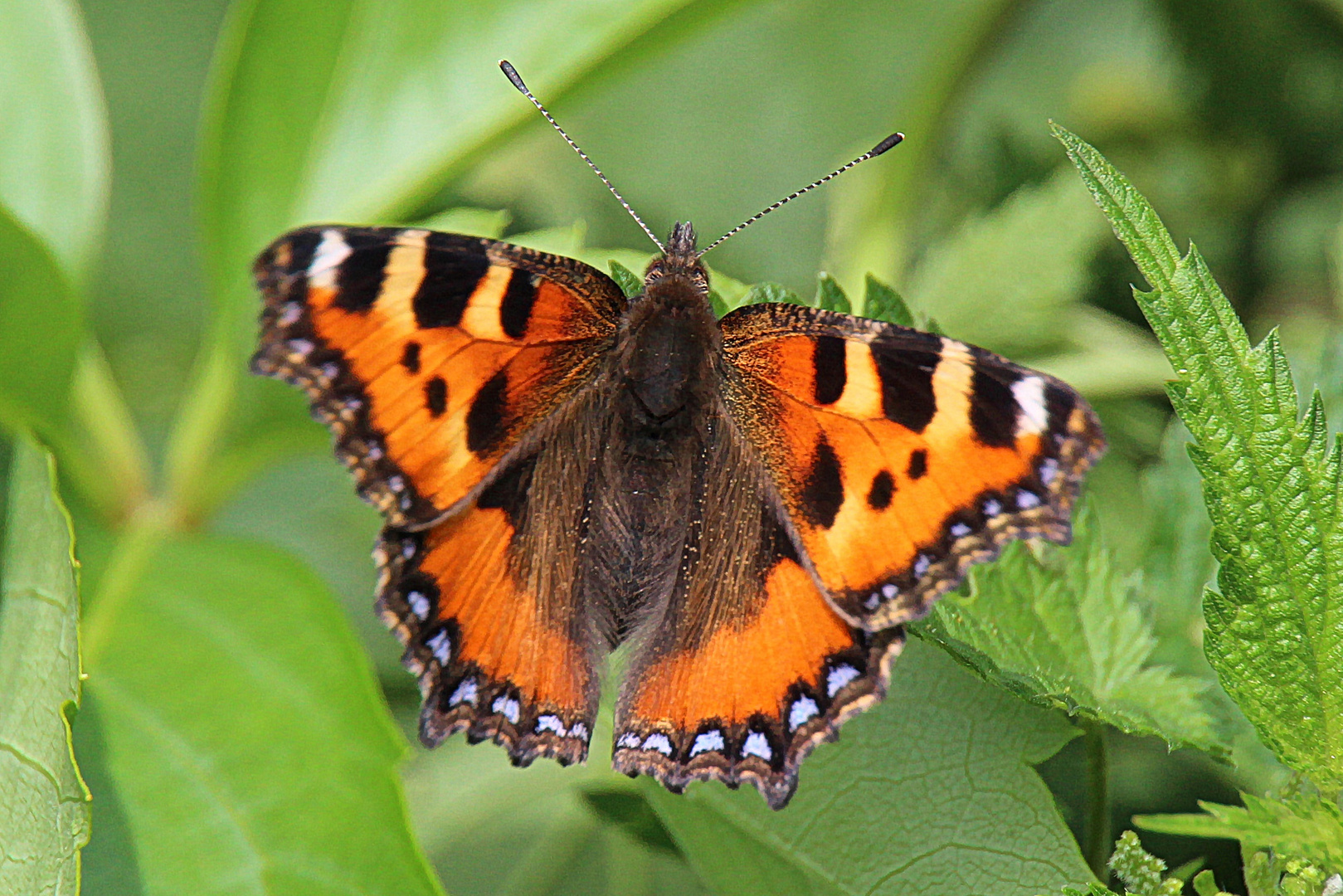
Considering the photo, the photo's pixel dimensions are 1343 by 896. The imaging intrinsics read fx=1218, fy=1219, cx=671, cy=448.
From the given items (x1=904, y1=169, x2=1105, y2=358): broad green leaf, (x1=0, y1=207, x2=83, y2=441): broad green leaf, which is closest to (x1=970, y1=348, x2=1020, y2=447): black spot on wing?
(x1=904, y1=169, x2=1105, y2=358): broad green leaf

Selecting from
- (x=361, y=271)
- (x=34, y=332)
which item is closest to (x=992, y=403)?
(x=361, y=271)

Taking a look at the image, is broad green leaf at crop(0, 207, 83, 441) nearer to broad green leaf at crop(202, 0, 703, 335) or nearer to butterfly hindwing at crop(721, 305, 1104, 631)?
broad green leaf at crop(202, 0, 703, 335)

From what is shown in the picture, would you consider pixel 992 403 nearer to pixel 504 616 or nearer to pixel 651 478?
pixel 651 478

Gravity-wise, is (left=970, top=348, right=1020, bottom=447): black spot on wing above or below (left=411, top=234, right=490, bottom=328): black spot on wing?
below

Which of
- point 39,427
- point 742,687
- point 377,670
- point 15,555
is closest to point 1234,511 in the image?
point 742,687

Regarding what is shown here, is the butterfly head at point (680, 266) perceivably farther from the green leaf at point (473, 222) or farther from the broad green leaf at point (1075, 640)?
the broad green leaf at point (1075, 640)

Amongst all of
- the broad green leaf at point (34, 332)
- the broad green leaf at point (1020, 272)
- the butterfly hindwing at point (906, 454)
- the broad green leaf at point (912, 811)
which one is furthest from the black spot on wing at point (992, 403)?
the broad green leaf at point (34, 332)

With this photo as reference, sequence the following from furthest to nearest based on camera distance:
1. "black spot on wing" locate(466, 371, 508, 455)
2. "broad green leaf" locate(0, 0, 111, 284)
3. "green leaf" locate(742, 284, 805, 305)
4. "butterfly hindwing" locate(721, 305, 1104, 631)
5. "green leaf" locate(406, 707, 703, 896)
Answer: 1. "green leaf" locate(406, 707, 703, 896)
2. "broad green leaf" locate(0, 0, 111, 284)
3. "black spot on wing" locate(466, 371, 508, 455)
4. "green leaf" locate(742, 284, 805, 305)
5. "butterfly hindwing" locate(721, 305, 1104, 631)

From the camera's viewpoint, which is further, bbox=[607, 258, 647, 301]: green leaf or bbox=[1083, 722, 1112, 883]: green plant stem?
bbox=[607, 258, 647, 301]: green leaf
